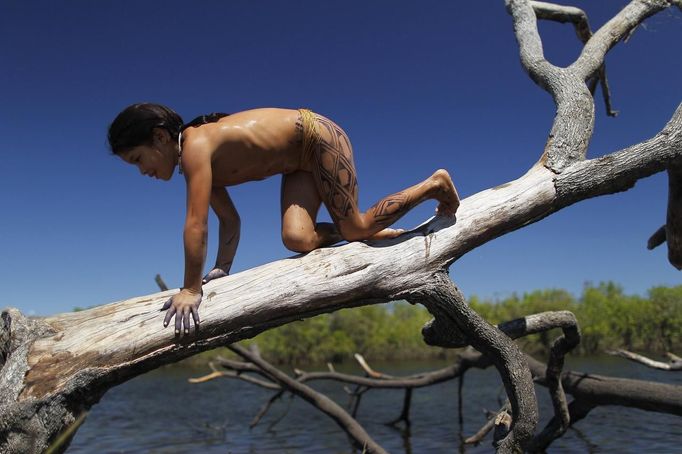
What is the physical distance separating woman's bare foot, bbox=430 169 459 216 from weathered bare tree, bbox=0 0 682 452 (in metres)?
0.08

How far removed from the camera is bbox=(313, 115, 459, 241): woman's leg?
3541 mm

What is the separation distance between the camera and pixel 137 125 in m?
3.26

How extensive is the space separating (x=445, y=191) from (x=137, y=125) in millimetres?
1815

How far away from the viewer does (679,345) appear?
4250 centimetres

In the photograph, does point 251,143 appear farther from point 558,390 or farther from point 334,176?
point 558,390

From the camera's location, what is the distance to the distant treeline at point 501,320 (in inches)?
1758

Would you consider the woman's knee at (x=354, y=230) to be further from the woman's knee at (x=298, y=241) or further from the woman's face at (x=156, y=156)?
the woman's face at (x=156, y=156)

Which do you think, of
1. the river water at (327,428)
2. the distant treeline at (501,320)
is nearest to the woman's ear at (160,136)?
the river water at (327,428)

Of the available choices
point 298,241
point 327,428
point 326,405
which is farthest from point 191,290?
point 327,428

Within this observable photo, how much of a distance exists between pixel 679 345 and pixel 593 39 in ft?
147

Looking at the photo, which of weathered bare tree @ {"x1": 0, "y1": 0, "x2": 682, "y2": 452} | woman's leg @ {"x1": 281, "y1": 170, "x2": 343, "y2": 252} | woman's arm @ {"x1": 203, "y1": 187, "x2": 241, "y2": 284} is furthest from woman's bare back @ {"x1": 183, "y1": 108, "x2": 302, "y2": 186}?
weathered bare tree @ {"x1": 0, "y1": 0, "x2": 682, "y2": 452}

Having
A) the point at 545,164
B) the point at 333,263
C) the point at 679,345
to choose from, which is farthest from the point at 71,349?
the point at 679,345

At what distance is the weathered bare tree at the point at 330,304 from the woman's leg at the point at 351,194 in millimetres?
143

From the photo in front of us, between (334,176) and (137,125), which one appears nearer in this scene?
(137,125)
